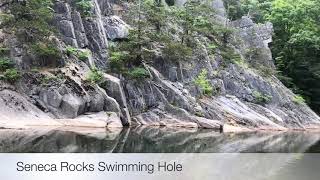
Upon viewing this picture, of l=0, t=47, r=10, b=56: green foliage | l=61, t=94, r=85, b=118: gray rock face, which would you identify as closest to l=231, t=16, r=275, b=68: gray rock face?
l=61, t=94, r=85, b=118: gray rock face

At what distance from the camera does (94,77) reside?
23.5 meters

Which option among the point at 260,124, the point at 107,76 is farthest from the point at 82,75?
the point at 260,124

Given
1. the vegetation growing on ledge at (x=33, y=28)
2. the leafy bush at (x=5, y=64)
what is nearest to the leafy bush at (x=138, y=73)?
the vegetation growing on ledge at (x=33, y=28)

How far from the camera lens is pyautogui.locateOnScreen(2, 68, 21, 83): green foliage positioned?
2088 centimetres

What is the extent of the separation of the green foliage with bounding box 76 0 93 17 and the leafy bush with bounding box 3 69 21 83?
27.0ft

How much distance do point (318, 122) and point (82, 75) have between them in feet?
58.7

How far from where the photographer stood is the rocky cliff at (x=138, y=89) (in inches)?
831

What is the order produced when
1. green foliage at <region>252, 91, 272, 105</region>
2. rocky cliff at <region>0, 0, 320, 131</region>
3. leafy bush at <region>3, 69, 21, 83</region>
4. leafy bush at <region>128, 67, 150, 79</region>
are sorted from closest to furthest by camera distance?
leafy bush at <region>3, 69, 21, 83</region> → rocky cliff at <region>0, 0, 320, 131</region> → leafy bush at <region>128, 67, 150, 79</region> → green foliage at <region>252, 91, 272, 105</region>

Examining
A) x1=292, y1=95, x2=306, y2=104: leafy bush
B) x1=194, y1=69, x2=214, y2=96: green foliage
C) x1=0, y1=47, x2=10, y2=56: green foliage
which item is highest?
x1=0, y1=47, x2=10, y2=56: green foliage

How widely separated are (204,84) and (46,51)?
1119 centimetres

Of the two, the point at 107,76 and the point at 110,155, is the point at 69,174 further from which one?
the point at 107,76

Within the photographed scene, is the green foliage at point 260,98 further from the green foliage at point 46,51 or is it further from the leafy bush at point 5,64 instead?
the leafy bush at point 5,64

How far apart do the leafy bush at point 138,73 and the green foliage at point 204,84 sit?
456 cm

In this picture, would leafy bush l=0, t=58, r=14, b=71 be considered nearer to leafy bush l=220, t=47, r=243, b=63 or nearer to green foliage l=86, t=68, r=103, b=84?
green foliage l=86, t=68, r=103, b=84
